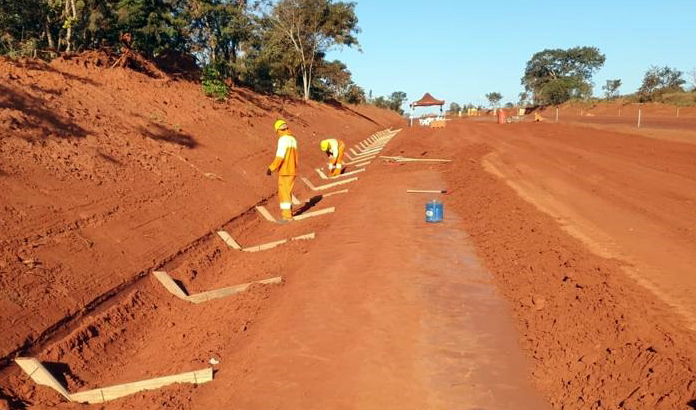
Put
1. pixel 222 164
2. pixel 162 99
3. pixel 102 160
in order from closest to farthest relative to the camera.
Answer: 1. pixel 102 160
2. pixel 222 164
3. pixel 162 99

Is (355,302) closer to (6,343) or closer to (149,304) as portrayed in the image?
(149,304)

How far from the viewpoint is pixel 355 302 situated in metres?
5.64

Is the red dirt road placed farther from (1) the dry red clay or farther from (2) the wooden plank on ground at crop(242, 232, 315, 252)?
(2) the wooden plank on ground at crop(242, 232, 315, 252)

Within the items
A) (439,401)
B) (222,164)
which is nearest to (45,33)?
(222,164)

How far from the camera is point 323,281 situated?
633 cm

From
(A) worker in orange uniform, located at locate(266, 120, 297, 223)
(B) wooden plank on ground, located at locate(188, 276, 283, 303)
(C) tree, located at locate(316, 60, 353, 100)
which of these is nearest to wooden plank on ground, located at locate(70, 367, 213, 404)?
(B) wooden plank on ground, located at locate(188, 276, 283, 303)

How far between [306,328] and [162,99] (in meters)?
11.9

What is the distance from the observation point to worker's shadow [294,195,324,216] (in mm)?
11508

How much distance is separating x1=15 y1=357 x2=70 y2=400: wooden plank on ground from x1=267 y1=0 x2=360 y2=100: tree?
33.4 meters

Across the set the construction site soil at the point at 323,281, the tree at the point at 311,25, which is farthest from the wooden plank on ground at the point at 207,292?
the tree at the point at 311,25

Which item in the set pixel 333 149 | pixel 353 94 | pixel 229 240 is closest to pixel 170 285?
pixel 229 240

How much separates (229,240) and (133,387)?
4.68 metres

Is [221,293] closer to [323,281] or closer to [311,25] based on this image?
[323,281]

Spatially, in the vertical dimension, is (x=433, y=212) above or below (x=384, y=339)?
above
